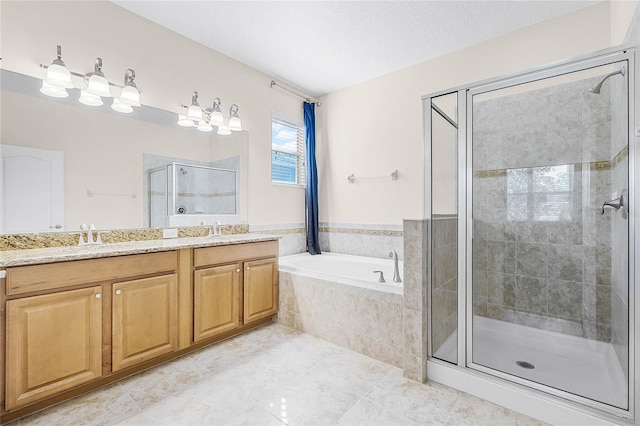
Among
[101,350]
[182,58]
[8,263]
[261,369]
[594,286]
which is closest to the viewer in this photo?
[8,263]

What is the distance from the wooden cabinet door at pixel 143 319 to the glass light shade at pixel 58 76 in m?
1.37

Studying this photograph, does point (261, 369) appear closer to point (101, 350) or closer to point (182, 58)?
point (101, 350)

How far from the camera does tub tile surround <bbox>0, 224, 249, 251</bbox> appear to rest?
1.88m

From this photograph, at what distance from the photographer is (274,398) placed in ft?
5.83

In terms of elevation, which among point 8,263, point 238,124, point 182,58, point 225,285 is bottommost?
point 225,285

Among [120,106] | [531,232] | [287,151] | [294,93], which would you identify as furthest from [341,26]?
[531,232]

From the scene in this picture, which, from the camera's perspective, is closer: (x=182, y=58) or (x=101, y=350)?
(x=101, y=350)

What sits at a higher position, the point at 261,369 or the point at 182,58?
the point at 182,58

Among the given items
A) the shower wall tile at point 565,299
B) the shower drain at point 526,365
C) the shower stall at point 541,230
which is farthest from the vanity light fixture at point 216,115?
the shower wall tile at point 565,299

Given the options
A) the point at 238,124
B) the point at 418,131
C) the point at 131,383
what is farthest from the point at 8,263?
the point at 418,131

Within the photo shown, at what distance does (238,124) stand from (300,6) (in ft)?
4.00

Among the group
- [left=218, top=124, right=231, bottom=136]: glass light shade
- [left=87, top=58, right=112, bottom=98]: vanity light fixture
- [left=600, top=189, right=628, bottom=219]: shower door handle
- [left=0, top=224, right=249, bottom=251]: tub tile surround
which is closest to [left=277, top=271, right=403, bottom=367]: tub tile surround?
[left=0, top=224, right=249, bottom=251]: tub tile surround

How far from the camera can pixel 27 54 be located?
1969mm

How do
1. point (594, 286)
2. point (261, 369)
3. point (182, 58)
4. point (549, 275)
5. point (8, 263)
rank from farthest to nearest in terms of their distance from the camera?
point (182, 58) < point (549, 275) < point (594, 286) < point (261, 369) < point (8, 263)
